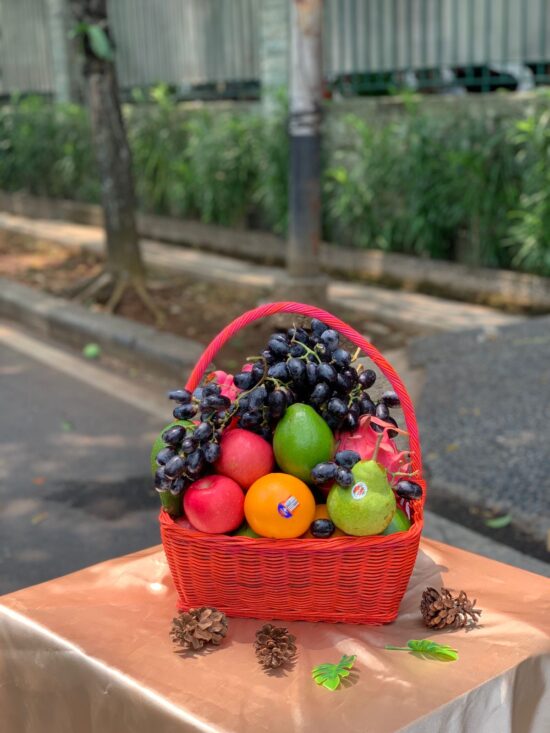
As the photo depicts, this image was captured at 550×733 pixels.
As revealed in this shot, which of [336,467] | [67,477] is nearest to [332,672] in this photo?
[336,467]

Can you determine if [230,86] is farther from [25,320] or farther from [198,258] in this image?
[25,320]

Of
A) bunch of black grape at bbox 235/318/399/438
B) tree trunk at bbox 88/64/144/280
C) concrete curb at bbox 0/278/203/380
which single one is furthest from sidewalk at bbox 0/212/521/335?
bunch of black grape at bbox 235/318/399/438

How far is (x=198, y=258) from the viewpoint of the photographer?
32.9ft

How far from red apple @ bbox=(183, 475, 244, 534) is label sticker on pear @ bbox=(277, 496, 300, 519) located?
10 centimetres

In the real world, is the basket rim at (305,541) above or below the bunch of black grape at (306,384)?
below

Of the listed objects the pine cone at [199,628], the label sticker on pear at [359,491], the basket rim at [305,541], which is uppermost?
the label sticker on pear at [359,491]

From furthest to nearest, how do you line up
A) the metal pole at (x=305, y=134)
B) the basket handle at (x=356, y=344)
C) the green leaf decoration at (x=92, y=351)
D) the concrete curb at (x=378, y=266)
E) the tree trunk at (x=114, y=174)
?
the concrete curb at (x=378, y=266), the tree trunk at (x=114, y=174), the green leaf decoration at (x=92, y=351), the metal pole at (x=305, y=134), the basket handle at (x=356, y=344)

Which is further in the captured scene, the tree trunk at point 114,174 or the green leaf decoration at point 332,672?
the tree trunk at point 114,174

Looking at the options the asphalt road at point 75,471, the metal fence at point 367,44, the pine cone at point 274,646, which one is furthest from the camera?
the metal fence at point 367,44

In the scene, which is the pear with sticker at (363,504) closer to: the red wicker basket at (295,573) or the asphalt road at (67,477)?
the red wicker basket at (295,573)

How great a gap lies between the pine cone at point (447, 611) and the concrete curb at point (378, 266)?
5831mm

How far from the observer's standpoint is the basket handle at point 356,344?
6.35ft

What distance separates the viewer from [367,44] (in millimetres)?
9391

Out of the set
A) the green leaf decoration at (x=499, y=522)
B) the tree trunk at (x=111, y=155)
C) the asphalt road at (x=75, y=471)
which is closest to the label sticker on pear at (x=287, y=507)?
the asphalt road at (x=75, y=471)
